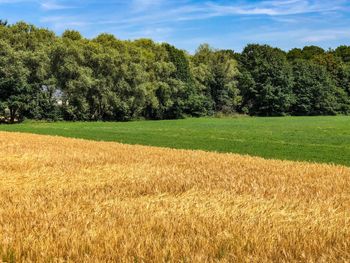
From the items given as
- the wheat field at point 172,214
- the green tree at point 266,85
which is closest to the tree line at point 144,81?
the green tree at point 266,85

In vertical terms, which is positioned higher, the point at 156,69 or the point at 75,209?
the point at 156,69

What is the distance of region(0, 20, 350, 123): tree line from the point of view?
221ft

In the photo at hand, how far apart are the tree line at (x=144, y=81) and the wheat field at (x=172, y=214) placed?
53.8 metres

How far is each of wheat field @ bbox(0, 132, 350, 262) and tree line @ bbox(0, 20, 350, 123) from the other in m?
53.8

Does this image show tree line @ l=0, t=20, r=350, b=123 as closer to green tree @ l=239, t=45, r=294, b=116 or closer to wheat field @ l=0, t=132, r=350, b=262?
green tree @ l=239, t=45, r=294, b=116

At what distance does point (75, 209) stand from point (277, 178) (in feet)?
23.6

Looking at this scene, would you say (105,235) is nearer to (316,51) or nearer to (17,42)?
(17,42)

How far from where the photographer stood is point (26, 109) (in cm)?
6525

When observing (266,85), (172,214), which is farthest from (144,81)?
(172,214)

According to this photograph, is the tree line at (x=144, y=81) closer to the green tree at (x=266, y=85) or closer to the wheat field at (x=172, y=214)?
the green tree at (x=266, y=85)

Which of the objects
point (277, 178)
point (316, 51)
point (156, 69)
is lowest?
point (277, 178)

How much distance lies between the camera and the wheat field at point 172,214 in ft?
20.5

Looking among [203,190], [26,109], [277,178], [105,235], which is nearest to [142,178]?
[203,190]

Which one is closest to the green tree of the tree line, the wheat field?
the tree line
